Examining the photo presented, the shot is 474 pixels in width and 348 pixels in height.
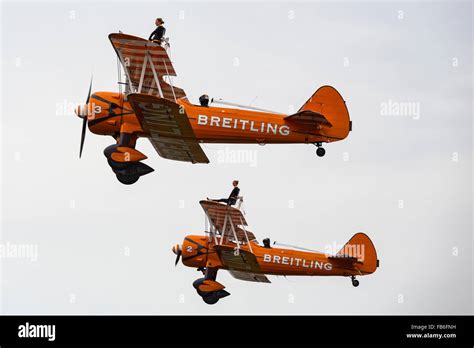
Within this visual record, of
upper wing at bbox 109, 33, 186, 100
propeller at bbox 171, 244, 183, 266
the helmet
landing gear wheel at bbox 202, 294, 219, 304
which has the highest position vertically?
upper wing at bbox 109, 33, 186, 100

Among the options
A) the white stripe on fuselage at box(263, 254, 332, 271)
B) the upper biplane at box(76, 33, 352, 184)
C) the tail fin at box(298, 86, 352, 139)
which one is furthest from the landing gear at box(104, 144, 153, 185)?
the white stripe on fuselage at box(263, 254, 332, 271)

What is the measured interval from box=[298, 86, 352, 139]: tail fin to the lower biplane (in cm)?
450

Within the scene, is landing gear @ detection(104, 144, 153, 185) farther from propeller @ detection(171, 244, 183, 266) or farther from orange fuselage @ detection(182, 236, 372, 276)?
propeller @ detection(171, 244, 183, 266)

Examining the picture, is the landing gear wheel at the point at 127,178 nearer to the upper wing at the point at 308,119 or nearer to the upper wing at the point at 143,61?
the upper wing at the point at 143,61

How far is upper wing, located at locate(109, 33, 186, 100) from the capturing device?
23.3m

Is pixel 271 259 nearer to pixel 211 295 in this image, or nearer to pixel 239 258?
pixel 239 258

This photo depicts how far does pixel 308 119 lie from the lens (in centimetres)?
2531

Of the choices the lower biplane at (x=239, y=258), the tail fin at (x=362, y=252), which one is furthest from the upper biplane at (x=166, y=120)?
the tail fin at (x=362, y=252)

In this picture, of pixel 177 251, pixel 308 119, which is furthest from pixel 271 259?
pixel 308 119

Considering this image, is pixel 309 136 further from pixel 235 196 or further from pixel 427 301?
pixel 427 301

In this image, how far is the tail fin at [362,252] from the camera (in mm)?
31625

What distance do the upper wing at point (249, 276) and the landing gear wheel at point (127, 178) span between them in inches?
290

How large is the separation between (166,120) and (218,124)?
1594mm
